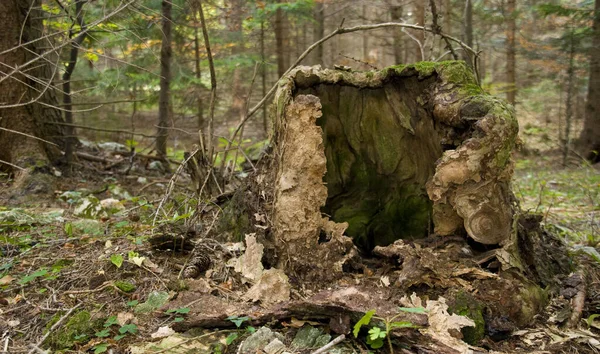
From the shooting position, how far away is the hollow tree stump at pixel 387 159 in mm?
2584

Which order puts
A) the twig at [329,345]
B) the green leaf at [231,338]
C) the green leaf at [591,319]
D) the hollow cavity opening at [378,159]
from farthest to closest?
the hollow cavity opening at [378,159] → the green leaf at [591,319] → the green leaf at [231,338] → the twig at [329,345]

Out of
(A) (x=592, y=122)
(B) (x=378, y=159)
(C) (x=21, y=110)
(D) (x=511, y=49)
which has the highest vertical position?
(D) (x=511, y=49)

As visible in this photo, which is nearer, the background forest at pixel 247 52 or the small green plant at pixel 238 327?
the small green plant at pixel 238 327

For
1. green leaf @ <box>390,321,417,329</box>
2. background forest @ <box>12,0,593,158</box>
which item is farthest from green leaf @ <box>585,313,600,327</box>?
background forest @ <box>12,0,593,158</box>

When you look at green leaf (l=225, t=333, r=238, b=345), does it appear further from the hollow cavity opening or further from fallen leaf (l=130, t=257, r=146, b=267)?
the hollow cavity opening

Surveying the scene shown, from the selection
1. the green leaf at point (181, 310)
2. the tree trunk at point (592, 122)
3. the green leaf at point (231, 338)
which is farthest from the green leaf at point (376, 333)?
the tree trunk at point (592, 122)

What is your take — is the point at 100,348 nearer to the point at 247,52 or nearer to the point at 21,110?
the point at 21,110

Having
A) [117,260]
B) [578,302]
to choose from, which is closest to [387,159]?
[578,302]

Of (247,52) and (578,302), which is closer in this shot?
(578,302)

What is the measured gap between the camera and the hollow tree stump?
2.58 m

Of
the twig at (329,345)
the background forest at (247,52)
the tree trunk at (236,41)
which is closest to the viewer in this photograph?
the twig at (329,345)

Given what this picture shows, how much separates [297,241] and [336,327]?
0.71 metres

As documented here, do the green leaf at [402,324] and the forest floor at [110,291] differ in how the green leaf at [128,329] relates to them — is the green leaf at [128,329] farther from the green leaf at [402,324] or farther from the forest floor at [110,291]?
the green leaf at [402,324]

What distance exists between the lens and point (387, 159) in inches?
133
